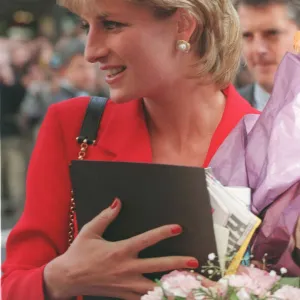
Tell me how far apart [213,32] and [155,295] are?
1.63ft

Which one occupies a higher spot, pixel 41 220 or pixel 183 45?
pixel 183 45

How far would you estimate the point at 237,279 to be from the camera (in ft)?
3.13

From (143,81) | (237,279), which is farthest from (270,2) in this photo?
(237,279)

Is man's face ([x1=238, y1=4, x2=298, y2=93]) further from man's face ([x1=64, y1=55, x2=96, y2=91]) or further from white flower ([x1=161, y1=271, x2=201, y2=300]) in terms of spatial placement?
white flower ([x1=161, y1=271, x2=201, y2=300])

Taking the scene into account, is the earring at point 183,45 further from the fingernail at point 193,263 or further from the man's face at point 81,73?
the fingernail at point 193,263

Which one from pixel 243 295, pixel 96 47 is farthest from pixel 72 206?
pixel 243 295

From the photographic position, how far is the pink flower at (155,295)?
100cm

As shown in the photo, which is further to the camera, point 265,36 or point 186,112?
point 265,36

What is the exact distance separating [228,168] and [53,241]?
370 mm

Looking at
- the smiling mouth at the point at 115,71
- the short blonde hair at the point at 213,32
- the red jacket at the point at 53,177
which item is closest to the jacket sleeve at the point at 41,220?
the red jacket at the point at 53,177

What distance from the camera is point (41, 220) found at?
3.91 feet

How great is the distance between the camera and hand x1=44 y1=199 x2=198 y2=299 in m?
1.09

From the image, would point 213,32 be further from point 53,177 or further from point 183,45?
point 53,177

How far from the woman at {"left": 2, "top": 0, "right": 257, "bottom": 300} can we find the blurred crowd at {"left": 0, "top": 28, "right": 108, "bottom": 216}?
8.6 inches
